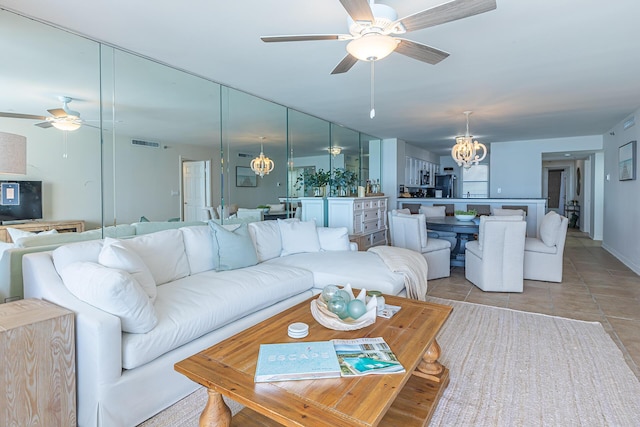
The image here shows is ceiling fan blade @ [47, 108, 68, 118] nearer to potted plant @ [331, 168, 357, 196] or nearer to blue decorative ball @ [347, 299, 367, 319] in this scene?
blue decorative ball @ [347, 299, 367, 319]

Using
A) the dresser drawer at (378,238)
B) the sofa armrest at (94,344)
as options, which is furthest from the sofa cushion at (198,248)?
the dresser drawer at (378,238)

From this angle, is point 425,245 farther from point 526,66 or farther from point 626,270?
point 626,270

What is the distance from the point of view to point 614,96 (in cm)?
423

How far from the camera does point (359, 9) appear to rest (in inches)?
67.7

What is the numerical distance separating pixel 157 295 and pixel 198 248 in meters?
0.74

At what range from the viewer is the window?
9992mm

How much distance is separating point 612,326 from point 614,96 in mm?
2969

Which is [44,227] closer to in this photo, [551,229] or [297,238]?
[297,238]

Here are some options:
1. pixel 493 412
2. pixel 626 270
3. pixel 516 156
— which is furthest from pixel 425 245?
pixel 516 156

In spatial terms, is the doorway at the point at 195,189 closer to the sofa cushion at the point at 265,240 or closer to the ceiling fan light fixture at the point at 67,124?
the sofa cushion at the point at 265,240

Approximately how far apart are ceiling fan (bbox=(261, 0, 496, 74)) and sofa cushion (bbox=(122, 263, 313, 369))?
169 centimetres

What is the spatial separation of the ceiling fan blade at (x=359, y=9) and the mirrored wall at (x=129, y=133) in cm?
221

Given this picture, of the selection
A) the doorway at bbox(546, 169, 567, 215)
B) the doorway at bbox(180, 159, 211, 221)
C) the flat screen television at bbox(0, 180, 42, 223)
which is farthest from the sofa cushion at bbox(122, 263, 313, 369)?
the doorway at bbox(546, 169, 567, 215)

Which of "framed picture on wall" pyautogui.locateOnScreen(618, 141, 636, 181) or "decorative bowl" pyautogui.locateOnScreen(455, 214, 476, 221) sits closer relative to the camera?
"framed picture on wall" pyautogui.locateOnScreen(618, 141, 636, 181)
